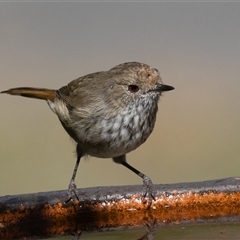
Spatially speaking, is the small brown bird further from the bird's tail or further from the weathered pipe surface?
the bird's tail

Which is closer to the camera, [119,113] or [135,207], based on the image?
[135,207]

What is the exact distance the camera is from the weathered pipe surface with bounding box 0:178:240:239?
5.21 metres

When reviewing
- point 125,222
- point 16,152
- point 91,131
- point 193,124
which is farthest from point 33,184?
point 125,222

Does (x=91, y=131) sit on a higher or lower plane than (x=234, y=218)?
higher

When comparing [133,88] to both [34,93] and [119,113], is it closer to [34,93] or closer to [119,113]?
[119,113]

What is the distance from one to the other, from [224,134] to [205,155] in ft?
1.87

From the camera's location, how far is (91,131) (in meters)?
6.13

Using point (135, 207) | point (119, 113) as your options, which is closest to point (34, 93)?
point (119, 113)

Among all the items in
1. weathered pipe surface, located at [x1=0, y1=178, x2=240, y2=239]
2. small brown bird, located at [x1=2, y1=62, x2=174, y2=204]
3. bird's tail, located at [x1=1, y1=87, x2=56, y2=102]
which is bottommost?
weathered pipe surface, located at [x1=0, y1=178, x2=240, y2=239]

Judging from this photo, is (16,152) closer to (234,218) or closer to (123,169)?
(123,169)

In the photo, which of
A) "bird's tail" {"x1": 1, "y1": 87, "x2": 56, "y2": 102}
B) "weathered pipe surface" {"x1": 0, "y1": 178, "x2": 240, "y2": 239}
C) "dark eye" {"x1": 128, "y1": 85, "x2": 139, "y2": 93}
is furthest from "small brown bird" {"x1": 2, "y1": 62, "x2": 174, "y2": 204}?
"bird's tail" {"x1": 1, "y1": 87, "x2": 56, "y2": 102}

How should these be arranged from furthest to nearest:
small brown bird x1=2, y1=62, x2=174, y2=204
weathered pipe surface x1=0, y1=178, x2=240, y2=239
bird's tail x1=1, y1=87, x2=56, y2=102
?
bird's tail x1=1, y1=87, x2=56, y2=102
small brown bird x1=2, y1=62, x2=174, y2=204
weathered pipe surface x1=0, y1=178, x2=240, y2=239

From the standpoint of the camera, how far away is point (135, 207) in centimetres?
538

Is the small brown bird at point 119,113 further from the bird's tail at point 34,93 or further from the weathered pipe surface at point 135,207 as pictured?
the bird's tail at point 34,93
